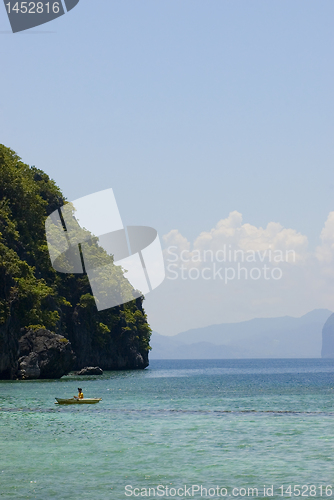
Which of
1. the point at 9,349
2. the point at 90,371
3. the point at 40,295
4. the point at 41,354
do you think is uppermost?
the point at 40,295

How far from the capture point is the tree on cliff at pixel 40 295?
2763 inches

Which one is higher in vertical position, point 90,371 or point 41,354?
point 41,354

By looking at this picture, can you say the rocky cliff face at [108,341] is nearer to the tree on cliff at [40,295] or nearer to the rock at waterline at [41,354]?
Answer: the tree on cliff at [40,295]

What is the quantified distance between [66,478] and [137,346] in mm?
102726

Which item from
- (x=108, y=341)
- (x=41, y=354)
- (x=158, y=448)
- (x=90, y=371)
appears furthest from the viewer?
(x=108, y=341)

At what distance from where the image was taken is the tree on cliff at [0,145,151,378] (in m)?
70.2

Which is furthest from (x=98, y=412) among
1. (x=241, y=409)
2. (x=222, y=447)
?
(x=222, y=447)

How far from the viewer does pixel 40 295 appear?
7331 cm

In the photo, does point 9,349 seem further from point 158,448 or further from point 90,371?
point 158,448

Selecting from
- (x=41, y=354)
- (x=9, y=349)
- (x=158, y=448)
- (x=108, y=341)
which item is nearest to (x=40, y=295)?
(x=41, y=354)

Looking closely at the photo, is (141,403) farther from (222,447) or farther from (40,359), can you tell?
(40,359)

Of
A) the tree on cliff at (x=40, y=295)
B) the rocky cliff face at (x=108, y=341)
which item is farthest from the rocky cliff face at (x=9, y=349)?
the rocky cliff face at (x=108, y=341)

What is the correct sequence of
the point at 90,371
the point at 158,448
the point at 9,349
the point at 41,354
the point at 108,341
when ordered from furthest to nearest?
the point at 108,341 → the point at 90,371 → the point at 41,354 → the point at 9,349 → the point at 158,448

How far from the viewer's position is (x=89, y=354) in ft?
337
